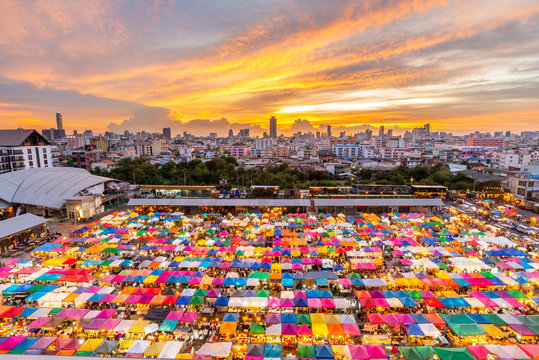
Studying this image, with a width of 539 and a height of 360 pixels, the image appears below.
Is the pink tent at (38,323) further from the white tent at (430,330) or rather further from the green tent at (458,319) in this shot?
the green tent at (458,319)

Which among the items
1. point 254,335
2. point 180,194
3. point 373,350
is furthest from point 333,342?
point 180,194

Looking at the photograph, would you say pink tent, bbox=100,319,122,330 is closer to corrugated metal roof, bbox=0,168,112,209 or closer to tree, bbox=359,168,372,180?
corrugated metal roof, bbox=0,168,112,209

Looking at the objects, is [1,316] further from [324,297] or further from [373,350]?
[373,350]

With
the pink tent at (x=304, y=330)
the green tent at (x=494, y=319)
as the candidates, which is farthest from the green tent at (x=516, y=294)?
the pink tent at (x=304, y=330)

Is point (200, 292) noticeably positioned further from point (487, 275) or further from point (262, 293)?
point (487, 275)

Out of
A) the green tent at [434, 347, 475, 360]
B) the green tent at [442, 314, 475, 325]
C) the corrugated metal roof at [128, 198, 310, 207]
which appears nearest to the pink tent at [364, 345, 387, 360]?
the green tent at [434, 347, 475, 360]

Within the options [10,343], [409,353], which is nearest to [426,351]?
[409,353]
